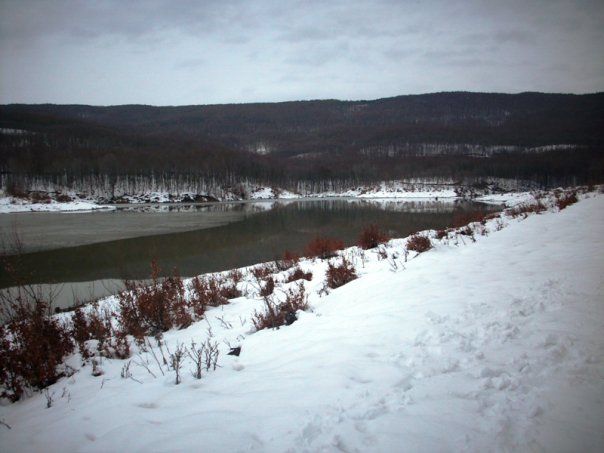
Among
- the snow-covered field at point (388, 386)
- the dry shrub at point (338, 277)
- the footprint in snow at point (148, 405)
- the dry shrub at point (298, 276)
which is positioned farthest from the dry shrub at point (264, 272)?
the footprint in snow at point (148, 405)

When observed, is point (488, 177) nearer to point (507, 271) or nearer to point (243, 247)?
point (243, 247)

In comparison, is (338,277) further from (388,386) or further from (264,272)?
(388,386)

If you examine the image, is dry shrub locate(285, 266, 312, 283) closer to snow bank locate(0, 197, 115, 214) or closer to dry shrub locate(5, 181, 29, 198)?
snow bank locate(0, 197, 115, 214)

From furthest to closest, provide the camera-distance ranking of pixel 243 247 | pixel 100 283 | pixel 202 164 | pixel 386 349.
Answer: pixel 202 164 → pixel 243 247 → pixel 100 283 → pixel 386 349

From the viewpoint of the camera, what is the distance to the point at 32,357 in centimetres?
443

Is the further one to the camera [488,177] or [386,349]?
[488,177]

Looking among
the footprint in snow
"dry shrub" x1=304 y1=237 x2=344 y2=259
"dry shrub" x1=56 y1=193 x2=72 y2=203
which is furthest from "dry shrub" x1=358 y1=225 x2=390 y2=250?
"dry shrub" x1=56 y1=193 x2=72 y2=203

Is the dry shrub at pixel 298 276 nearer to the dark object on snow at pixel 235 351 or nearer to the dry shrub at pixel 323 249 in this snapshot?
the dry shrub at pixel 323 249

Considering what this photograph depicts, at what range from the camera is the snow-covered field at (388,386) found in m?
2.39

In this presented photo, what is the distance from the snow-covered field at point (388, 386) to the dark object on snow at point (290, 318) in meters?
0.30

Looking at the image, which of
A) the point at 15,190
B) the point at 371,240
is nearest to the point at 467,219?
the point at 371,240

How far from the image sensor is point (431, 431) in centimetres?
237

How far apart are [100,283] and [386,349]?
13.0 meters

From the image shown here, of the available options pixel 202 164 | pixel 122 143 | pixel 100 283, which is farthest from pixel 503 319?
pixel 122 143
